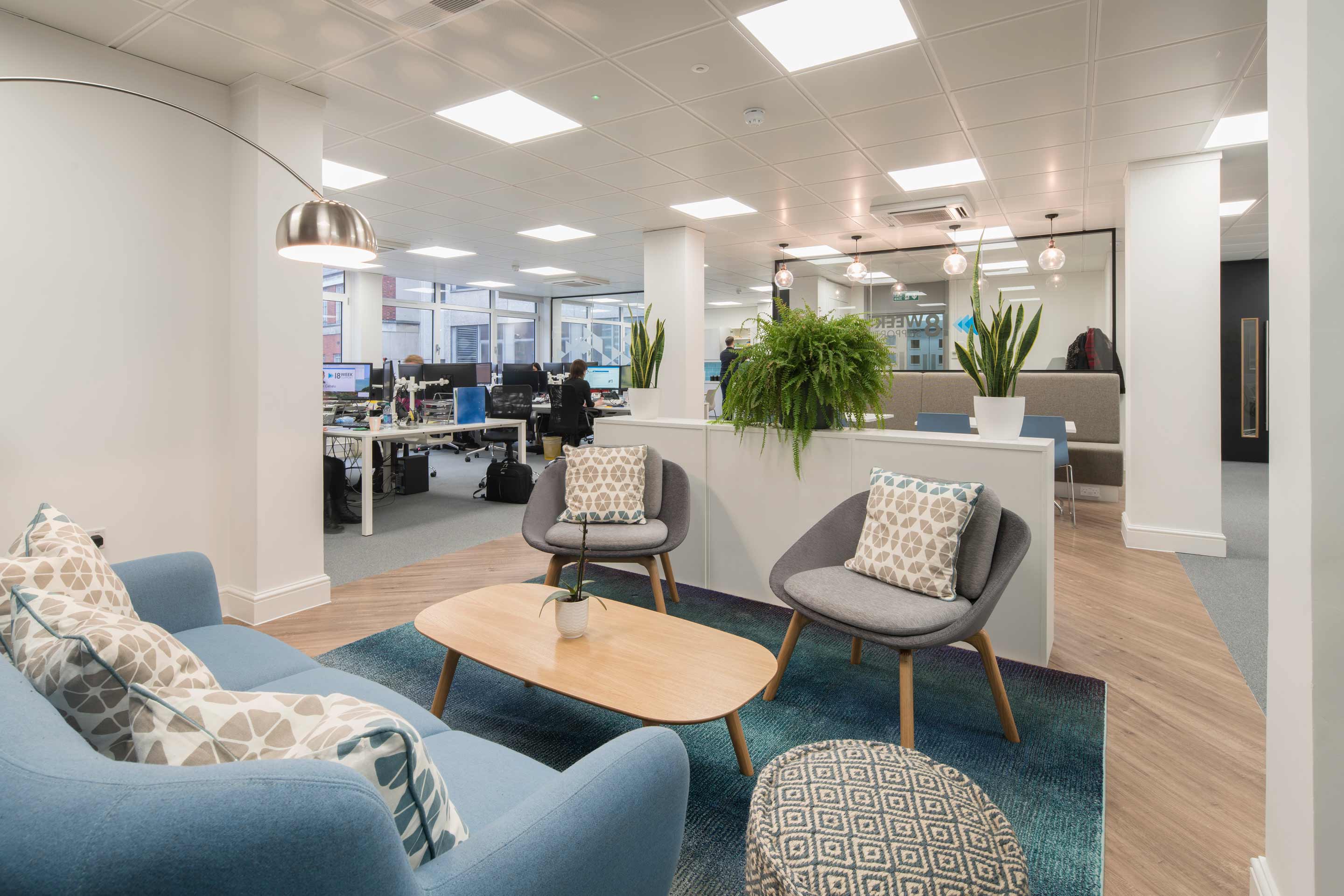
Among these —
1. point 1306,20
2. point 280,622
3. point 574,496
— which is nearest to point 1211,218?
point 1306,20

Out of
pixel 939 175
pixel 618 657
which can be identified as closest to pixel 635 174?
pixel 939 175

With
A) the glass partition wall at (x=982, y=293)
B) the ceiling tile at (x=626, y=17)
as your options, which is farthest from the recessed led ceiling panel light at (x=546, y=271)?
the ceiling tile at (x=626, y=17)

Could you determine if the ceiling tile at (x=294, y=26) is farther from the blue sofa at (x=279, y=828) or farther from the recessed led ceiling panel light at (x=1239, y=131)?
the recessed led ceiling panel light at (x=1239, y=131)

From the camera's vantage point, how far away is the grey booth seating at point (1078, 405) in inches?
240

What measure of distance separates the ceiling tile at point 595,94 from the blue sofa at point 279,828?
131 inches

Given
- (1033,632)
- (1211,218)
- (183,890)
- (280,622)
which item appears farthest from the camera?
(1211,218)

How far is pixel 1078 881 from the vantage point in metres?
1.57

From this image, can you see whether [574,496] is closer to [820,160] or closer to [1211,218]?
[820,160]

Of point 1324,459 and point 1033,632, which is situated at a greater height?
point 1324,459

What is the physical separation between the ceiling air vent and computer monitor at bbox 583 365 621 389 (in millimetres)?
4735

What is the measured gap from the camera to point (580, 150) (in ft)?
14.9

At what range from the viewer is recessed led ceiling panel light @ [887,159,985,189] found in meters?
4.89

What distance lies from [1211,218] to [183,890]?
5902 mm

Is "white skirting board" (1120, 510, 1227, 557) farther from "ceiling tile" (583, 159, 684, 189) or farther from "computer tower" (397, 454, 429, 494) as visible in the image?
"computer tower" (397, 454, 429, 494)
